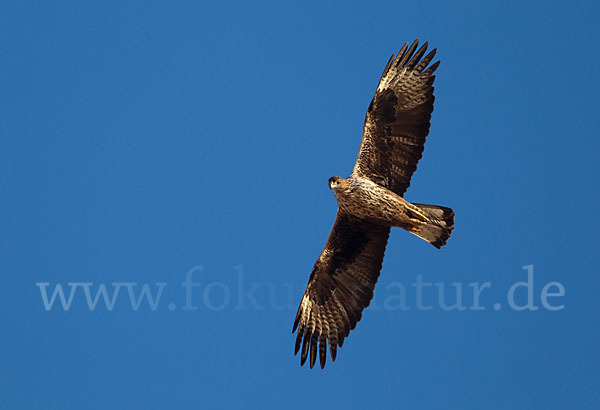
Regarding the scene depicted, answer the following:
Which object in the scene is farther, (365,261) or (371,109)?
(365,261)

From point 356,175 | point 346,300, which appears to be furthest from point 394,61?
point 346,300

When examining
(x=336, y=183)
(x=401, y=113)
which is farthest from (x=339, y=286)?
(x=401, y=113)

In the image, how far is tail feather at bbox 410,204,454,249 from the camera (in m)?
11.6

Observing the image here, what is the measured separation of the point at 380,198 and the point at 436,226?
960 mm

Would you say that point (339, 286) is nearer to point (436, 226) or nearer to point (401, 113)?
point (436, 226)

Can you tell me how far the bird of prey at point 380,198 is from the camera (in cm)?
1136

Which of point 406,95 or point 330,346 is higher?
point 406,95

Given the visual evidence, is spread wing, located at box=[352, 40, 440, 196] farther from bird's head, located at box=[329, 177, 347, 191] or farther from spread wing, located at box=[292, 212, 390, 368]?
spread wing, located at box=[292, 212, 390, 368]

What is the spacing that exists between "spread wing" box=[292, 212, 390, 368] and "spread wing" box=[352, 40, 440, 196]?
114cm

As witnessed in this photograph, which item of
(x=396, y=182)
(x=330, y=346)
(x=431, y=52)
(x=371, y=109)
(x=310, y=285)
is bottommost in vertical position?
(x=330, y=346)

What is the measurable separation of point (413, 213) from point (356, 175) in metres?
0.94

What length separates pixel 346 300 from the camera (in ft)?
40.3

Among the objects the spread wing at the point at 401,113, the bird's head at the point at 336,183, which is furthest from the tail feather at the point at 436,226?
the bird's head at the point at 336,183

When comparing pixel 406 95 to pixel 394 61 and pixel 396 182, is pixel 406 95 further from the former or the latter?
pixel 396 182
